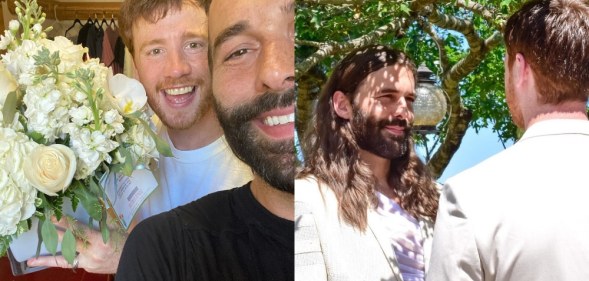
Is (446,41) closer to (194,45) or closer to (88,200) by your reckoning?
(194,45)

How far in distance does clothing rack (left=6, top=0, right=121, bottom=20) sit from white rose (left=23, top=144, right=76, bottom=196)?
0.47m

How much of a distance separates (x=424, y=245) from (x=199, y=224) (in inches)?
27.2

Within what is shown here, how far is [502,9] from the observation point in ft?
5.98

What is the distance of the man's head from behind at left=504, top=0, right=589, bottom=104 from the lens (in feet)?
5.71

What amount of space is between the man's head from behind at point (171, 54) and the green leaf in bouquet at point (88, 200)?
0.30 metres

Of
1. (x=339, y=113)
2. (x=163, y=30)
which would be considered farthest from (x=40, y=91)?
(x=339, y=113)

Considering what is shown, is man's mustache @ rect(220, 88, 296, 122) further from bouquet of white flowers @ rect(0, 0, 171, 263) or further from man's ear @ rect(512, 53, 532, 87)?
man's ear @ rect(512, 53, 532, 87)

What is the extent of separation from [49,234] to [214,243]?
472mm

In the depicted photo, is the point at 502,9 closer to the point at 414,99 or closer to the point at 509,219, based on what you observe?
the point at 414,99

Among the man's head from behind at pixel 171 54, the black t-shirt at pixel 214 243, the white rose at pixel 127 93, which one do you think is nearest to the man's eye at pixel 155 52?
the man's head from behind at pixel 171 54

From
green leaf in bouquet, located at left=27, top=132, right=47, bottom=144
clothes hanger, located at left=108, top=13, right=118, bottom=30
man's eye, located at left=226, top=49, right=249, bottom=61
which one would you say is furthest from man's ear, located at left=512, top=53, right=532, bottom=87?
green leaf in bouquet, located at left=27, top=132, right=47, bottom=144

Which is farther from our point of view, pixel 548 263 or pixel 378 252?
pixel 378 252

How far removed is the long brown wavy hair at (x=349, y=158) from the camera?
6.13ft

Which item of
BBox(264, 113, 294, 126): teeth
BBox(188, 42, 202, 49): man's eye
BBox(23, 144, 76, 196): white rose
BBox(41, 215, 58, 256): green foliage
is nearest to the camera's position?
BBox(23, 144, 76, 196): white rose
